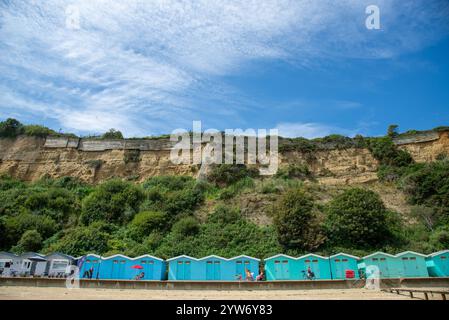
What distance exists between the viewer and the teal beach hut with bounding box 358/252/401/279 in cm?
1997

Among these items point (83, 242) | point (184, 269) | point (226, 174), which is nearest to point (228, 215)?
point (226, 174)

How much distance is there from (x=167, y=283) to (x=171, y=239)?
8416 mm

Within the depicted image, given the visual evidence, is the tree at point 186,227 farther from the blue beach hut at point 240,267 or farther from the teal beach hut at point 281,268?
the teal beach hut at point 281,268

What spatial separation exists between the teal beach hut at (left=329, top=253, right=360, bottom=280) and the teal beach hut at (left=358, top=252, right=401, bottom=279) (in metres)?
0.44

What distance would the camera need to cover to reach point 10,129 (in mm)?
43625

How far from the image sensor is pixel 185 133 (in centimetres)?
4372

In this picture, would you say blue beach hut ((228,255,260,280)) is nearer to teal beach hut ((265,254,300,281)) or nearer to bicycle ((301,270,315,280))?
teal beach hut ((265,254,300,281))

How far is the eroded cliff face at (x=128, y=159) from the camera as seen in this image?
39312 mm

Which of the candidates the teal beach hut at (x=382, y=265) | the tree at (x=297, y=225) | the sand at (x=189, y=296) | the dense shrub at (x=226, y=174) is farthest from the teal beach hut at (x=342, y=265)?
the dense shrub at (x=226, y=174)

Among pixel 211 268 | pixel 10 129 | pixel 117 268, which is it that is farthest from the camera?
pixel 10 129

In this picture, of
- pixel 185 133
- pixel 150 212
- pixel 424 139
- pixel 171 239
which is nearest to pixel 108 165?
pixel 185 133

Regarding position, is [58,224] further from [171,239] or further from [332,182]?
[332,182]

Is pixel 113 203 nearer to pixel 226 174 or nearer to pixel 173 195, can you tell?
pixel 173 195

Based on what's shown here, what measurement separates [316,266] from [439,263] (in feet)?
24.3
